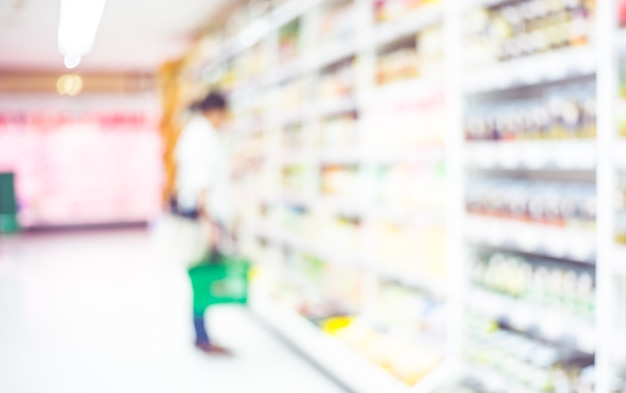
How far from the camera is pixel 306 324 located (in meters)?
4.39

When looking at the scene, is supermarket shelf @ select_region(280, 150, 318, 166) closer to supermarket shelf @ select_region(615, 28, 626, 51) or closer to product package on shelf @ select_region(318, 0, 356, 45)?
product package on shelf @ select_region(318, 0, 356, 45)

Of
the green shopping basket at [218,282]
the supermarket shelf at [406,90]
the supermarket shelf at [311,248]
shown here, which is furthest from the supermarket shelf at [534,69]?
the green shopping basket at [218,282]

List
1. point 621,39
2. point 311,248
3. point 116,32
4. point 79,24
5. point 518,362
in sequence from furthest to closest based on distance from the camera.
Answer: point 116,32
point 79,24
point 311,248
point 518,362
point 621,39

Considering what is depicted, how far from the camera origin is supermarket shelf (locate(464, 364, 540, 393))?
275 cm

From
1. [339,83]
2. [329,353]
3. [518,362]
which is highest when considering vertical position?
[339,83]

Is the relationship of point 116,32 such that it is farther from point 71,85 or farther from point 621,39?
point 621,39

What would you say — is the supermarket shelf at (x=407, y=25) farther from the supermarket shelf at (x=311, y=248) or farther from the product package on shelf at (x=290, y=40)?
the product package on shelf at (x=290, y=40)

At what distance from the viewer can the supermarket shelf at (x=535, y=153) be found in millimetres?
2436

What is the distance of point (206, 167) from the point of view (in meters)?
4.48

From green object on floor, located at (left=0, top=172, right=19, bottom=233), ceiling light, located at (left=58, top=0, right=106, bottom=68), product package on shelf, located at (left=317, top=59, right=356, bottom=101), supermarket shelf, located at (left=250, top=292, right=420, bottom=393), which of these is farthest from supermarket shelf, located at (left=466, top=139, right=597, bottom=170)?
green object on floor, located at (left=0, top=172, right=19, bottom=233)

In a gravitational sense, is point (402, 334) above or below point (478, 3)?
below

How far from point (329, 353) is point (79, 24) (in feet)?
13.4

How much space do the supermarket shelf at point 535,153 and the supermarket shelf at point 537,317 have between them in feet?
1.92

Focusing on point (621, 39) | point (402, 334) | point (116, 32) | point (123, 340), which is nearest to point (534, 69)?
point (621, 39)
